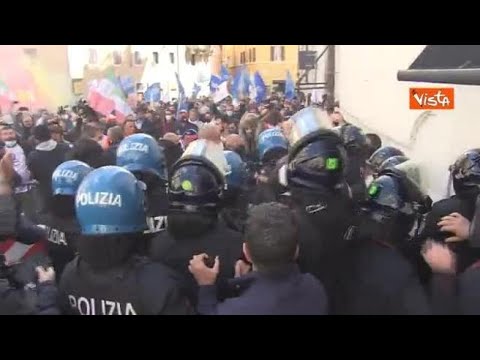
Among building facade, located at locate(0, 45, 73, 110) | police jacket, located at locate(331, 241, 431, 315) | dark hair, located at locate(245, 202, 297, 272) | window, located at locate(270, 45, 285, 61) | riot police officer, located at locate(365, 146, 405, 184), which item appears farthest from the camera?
riot police officer, located at locate(365, 146, 405, 184)

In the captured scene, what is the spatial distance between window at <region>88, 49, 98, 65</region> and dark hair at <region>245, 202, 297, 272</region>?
57.8 inches

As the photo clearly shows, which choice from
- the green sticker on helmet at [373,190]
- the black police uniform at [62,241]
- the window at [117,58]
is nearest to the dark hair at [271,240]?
the green sticker on helmet at [373,190]

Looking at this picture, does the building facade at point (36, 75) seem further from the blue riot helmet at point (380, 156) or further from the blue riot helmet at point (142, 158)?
the blue riot helmet at point (380, 156)

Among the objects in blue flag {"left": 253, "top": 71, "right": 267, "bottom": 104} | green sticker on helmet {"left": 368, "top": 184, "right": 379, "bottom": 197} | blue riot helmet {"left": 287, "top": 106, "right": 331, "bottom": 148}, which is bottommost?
green sticker on helmet {"left": 368, "top": 184, "right": 379, "bottom": 197}

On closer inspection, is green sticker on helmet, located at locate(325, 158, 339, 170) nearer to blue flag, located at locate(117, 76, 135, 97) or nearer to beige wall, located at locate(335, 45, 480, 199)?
beige wall, located at locate(335, 45, 480, 199)

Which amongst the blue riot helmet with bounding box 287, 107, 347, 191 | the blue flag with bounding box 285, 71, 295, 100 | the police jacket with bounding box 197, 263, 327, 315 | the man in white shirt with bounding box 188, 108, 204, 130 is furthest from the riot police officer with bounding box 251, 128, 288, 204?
the police jacket with bounding box 197, 263, 327, 315

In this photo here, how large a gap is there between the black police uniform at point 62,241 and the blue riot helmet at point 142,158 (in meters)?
0.39

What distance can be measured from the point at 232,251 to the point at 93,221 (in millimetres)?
506

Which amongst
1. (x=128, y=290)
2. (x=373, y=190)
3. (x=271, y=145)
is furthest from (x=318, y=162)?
(x=271, y=145)

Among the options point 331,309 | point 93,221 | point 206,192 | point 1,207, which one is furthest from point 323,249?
point 1,207

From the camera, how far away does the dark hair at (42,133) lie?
4.34m

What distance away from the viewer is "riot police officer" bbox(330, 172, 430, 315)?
7.04 feet

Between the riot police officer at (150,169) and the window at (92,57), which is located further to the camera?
the window at (92,57)
